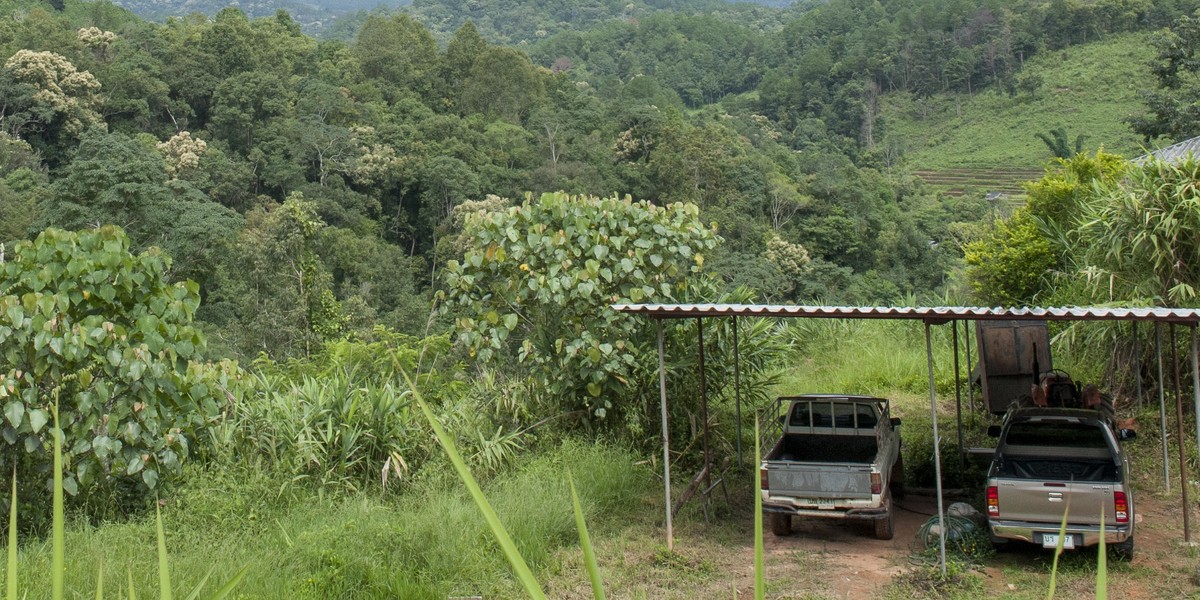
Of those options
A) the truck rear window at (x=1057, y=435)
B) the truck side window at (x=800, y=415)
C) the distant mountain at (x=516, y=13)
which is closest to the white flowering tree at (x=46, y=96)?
the truck side window at (x=800, y=415)

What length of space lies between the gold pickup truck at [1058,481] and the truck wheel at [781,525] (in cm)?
141

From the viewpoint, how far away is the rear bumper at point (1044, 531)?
641 cm

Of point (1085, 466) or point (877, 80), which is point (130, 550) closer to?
point (1085, 466)

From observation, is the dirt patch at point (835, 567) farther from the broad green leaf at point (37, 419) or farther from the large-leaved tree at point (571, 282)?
the broad green leaf at point (37, 419)

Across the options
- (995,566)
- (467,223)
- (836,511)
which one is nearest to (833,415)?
(836,511)

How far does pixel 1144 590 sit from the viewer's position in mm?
6332

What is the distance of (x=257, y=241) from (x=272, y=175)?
17879mm

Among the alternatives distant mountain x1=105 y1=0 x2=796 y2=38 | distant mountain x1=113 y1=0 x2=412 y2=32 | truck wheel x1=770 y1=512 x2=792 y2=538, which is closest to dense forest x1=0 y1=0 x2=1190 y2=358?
A: truck wheel x1=770 y1=512 x2=792 y2=538

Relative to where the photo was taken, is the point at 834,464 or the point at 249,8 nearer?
the point at 834,464

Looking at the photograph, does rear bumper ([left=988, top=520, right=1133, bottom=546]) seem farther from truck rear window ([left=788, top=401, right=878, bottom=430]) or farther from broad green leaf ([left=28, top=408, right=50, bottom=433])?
broad green leaf ([left=28, top=408, right=50, bottom=433])

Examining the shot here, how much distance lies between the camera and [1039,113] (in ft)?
195

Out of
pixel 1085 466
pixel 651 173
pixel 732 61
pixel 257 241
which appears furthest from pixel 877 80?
pixel 1085 466

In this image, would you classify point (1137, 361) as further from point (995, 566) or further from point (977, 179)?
point (977, 179)

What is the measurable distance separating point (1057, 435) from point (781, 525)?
202cm
